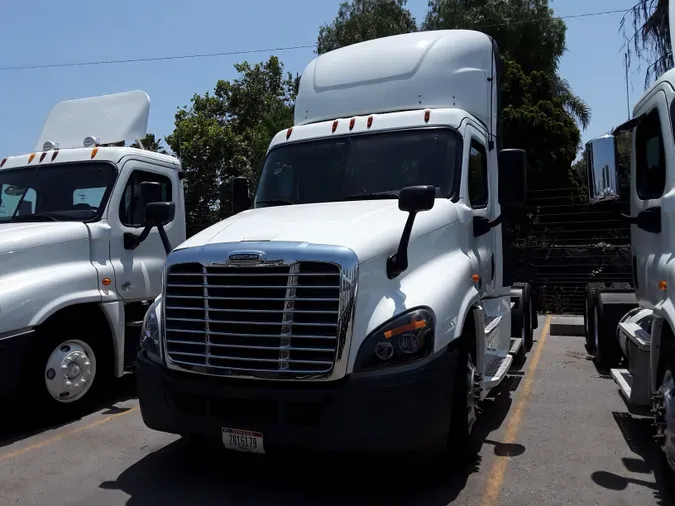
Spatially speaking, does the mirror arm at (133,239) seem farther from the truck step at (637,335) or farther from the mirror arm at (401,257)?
the truck step at (637,335)

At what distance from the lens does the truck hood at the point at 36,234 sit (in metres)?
5.74

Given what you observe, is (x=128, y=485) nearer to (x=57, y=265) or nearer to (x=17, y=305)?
(x=17, y=305)

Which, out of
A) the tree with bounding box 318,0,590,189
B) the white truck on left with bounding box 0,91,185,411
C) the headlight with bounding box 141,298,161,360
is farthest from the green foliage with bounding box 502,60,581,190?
the headlight with bounding box 141,298,161,360

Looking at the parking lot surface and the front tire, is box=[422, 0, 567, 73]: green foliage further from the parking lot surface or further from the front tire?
the front tire

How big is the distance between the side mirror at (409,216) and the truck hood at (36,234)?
3705 millimetres

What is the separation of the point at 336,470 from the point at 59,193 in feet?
14.6

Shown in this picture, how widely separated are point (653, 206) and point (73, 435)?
5327 millimetres

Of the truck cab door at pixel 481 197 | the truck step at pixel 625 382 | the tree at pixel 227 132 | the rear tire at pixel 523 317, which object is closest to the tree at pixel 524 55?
the tree at pixel 227 132

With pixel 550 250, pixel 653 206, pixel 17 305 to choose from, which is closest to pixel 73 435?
pixel 17 305

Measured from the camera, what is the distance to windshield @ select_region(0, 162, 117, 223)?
673cm

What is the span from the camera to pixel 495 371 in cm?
556

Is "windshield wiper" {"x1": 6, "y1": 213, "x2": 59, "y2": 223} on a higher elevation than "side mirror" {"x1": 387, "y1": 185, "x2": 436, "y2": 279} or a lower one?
higher

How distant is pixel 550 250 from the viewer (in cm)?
1473

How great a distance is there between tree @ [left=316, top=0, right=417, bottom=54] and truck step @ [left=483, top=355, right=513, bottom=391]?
21272mm
